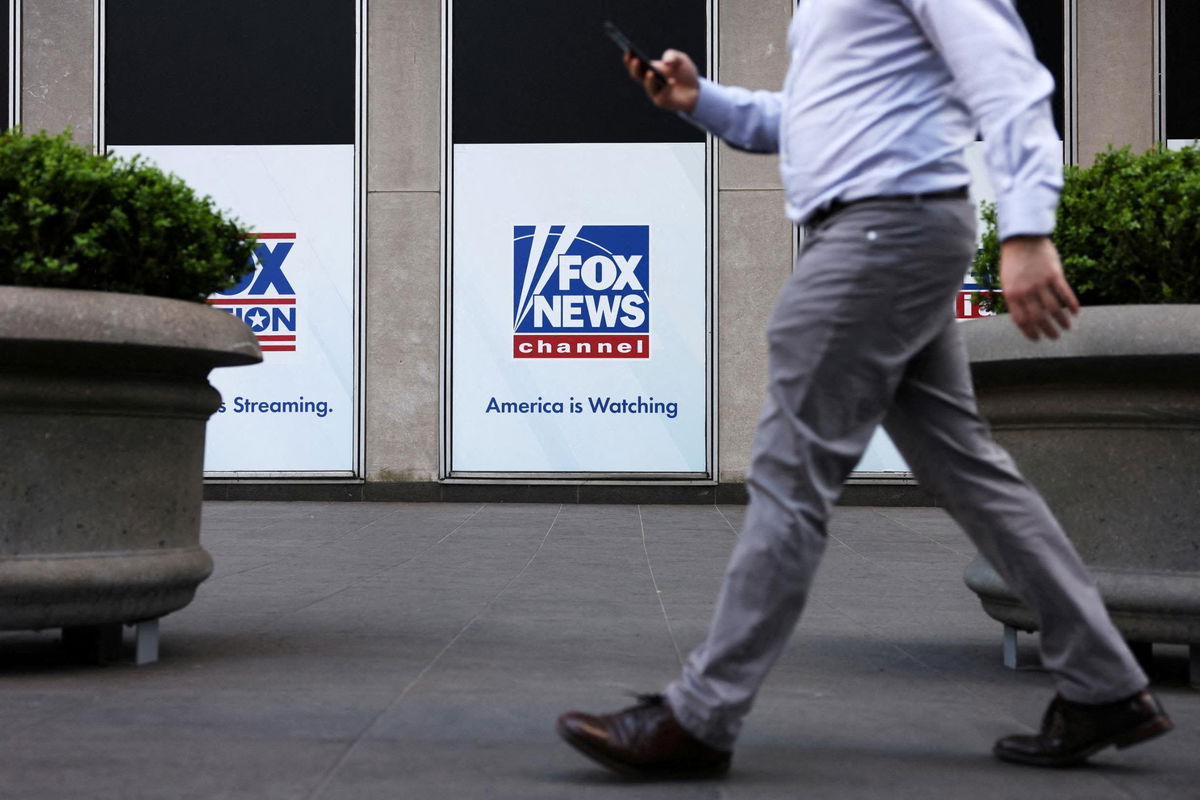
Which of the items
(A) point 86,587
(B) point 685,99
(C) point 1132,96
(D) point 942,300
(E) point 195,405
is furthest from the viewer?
(C) point 1132,96

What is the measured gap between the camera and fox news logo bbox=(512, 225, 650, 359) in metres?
12.9

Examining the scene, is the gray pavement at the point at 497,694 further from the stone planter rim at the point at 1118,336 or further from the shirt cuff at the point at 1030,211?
the shirt cuff at the point at 1030,211

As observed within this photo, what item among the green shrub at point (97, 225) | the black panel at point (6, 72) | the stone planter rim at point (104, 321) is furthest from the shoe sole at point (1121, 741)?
the black panel at point (6, 72)

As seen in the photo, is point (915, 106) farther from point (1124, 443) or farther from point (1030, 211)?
point (1124, 443)

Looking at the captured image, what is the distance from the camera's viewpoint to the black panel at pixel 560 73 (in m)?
12.9

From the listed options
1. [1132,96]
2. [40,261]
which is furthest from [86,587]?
[1132,96]

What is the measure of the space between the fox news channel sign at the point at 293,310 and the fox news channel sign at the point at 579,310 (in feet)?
3.40

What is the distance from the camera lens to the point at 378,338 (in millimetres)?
12922

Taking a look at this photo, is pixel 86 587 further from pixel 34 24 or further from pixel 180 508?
pixel 34 24

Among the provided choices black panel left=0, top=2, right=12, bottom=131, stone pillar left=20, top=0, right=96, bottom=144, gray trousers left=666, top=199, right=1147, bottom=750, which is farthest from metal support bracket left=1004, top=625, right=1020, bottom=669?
black panel left=0, top=2, right=12, bottom=131

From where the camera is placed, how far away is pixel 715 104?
3.16 metres

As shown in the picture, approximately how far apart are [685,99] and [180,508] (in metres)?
2.05

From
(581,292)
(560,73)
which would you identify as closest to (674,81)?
(581,292)

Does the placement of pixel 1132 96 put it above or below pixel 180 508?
above
